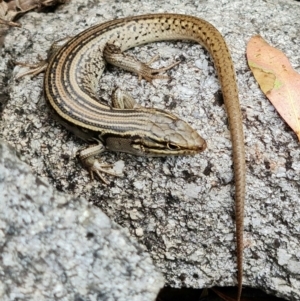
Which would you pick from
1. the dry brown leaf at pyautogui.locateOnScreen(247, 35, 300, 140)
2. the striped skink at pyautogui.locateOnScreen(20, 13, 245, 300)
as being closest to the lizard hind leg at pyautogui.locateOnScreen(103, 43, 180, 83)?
the striped skink at pyautogui.locateOnScreen(20, 13, 245, 300)

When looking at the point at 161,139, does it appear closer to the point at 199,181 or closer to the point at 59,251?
the point at 199,181

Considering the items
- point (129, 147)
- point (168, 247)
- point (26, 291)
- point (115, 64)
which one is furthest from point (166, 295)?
point (115, 64)

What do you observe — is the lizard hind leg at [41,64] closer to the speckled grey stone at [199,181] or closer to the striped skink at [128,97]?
the striped skink at [128,97]

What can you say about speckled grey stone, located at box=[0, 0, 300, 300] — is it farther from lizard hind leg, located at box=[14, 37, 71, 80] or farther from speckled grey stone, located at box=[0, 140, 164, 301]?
speckled grey stone, located at box=[0, 140, 164, 301]

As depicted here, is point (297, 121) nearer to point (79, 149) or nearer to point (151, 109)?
point (151, 109)

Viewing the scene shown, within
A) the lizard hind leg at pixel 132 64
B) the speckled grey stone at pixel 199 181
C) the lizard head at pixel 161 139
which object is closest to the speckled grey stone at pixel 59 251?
the speckled grey stone at pixel 199 181

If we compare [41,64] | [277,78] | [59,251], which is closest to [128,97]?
[41,64]
